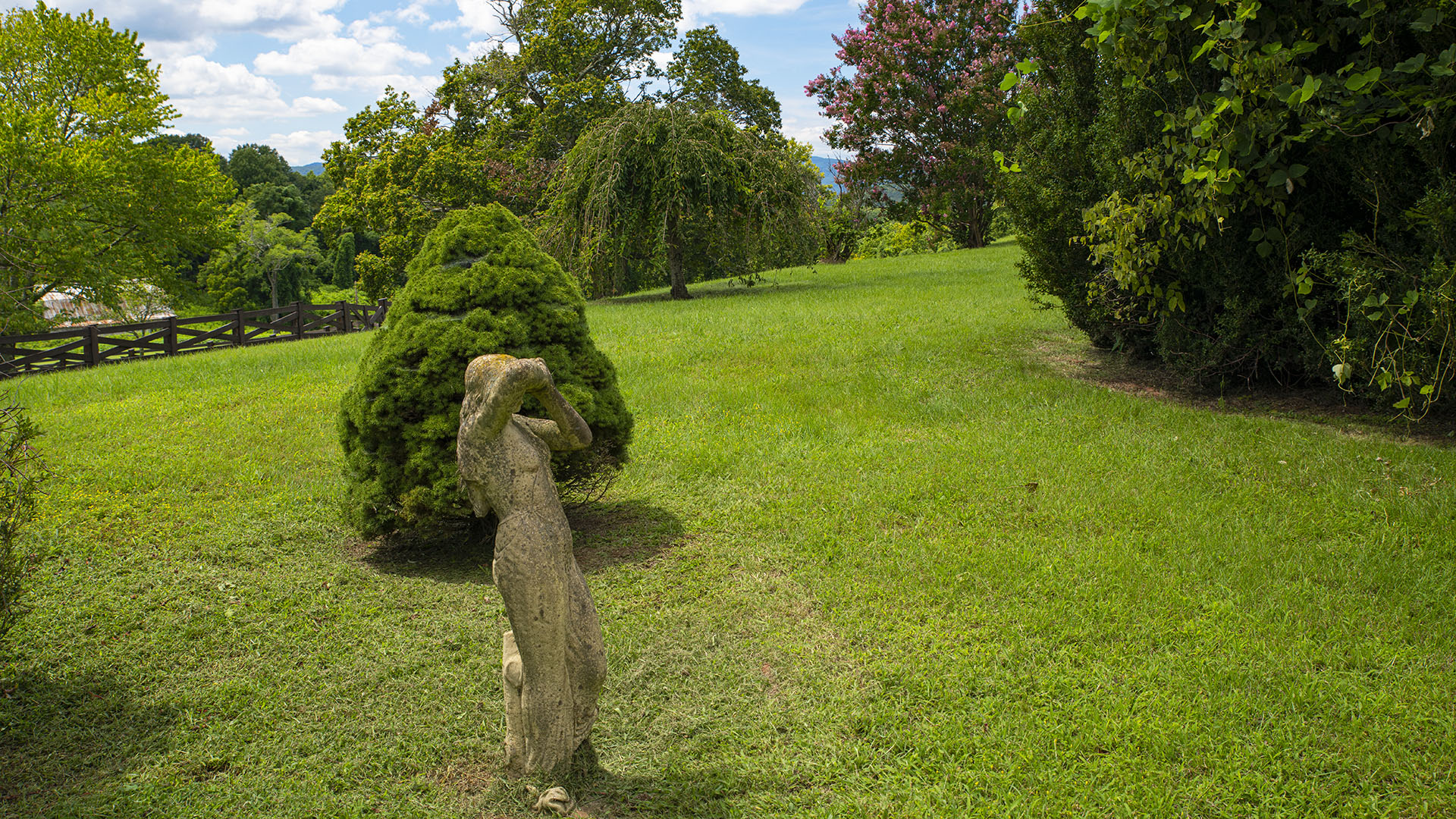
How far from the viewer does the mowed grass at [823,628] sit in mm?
3592

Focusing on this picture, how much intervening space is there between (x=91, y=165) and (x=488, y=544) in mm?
26922

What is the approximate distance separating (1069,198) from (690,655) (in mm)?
7531

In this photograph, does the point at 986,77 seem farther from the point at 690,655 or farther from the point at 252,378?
the point at 690,655

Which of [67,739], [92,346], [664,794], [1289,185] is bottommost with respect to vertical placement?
[664,794]

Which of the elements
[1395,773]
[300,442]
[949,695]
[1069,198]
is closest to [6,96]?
[300,442]

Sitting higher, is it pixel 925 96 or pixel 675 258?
pixel 925 96

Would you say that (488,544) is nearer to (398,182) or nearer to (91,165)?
(398,182)

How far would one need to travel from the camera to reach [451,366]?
570 centimetres

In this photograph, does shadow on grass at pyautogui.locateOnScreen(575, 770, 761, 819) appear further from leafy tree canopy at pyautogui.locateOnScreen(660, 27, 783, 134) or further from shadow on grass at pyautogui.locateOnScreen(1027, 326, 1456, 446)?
leafy tree canopy at pyautogui.locateOnScreen(660, 27, 783, 134)

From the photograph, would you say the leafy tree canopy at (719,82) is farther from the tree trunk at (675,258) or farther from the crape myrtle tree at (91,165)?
the crape myrtle tree at (91,165)

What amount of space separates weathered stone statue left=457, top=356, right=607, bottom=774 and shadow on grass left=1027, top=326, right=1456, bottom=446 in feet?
24.7

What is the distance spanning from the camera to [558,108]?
77.5 feet

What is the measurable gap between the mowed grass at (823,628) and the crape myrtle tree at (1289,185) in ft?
3.01

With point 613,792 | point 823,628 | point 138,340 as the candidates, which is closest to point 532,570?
point 613,792
